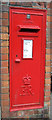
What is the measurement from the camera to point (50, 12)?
6.54ft

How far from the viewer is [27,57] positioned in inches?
76.6

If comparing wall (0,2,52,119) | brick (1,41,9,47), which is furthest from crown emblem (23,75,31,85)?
brick (1,41,9,47)

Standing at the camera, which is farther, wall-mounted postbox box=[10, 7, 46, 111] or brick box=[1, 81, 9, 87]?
brick box=[1, 81, 9, 87]

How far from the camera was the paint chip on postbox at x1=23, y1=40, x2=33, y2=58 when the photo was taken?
192 cm

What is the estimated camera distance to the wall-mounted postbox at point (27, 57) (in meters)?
1.87

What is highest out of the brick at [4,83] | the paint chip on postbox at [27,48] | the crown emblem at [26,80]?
the paint chip on postbox at [27,48]

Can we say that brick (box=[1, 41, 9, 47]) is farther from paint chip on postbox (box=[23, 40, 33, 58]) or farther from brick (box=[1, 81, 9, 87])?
brick (box=[1, 81, 9, 87])

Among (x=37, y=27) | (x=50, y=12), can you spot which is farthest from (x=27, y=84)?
(x=50, y=12)

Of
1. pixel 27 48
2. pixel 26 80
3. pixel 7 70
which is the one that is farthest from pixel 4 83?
pixel 27 48

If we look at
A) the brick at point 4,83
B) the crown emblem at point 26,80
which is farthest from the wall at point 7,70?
the crown emblem at point 26,80

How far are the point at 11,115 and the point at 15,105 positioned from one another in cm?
23

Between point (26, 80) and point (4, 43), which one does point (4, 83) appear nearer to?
point (26, 80)

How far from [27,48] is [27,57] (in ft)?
0.54

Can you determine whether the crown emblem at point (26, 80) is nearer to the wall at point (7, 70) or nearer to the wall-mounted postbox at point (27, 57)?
the wall-mounted postbox at point (27, 57)
